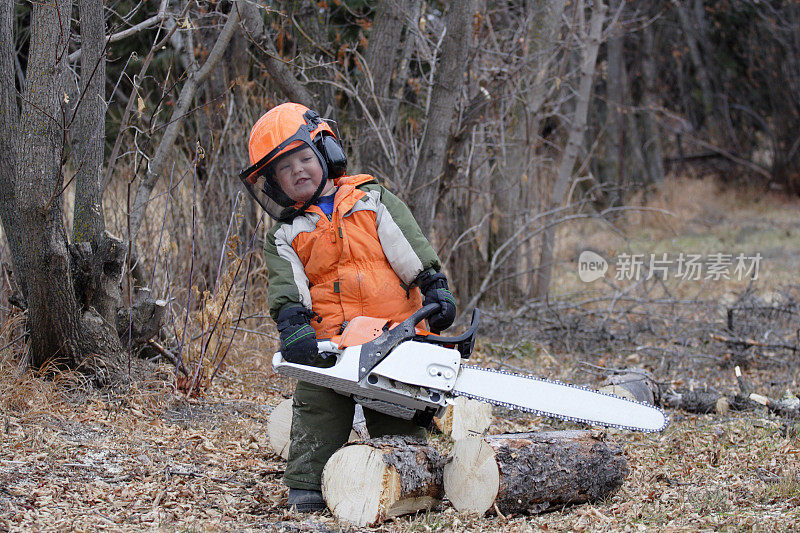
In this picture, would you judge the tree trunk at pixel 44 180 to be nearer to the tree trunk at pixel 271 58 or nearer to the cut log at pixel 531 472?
the tree trunk at pixel 271 58

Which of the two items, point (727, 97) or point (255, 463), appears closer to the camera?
point (255, 463)

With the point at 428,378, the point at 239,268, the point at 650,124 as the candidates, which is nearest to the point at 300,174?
the point at 428,378

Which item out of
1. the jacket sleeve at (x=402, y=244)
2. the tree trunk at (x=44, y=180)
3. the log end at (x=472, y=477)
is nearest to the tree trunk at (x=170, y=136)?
the tree trunk at (x=44, y=180)

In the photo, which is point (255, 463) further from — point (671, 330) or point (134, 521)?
point (671, 330)

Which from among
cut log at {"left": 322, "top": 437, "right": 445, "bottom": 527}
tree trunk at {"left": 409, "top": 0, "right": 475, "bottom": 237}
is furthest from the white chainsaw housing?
tree trunk at {"left": 409, "top": 0, "right": 475, "bottom": 237}

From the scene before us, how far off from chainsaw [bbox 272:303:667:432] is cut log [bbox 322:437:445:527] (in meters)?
0.21

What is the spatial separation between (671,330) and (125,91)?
26.8ft

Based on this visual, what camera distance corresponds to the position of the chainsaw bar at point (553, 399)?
314 centimetres

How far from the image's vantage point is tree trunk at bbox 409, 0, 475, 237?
228 inches

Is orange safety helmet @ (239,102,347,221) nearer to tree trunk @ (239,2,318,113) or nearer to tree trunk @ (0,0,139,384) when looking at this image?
tree trunk @ (0,0,139,384)

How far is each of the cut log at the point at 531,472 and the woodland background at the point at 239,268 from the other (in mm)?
117

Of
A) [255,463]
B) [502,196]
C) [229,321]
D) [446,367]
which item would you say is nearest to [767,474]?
[446,367]

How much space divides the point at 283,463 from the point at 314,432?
2.59 feet

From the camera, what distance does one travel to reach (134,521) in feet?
10.3
